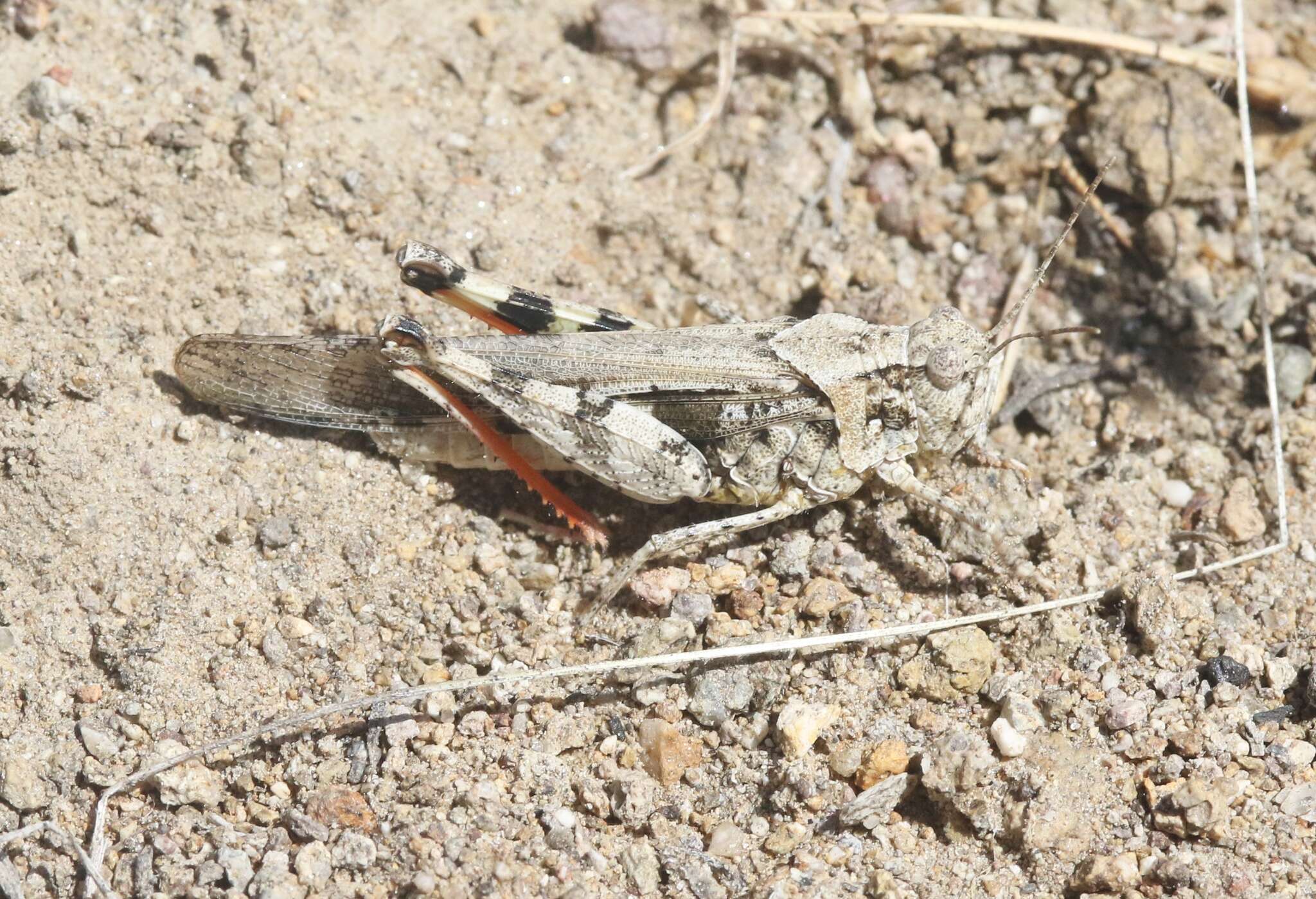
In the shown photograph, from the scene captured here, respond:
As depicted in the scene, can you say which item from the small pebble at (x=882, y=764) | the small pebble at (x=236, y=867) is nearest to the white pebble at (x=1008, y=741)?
the small pebble at (x=882, y=764)

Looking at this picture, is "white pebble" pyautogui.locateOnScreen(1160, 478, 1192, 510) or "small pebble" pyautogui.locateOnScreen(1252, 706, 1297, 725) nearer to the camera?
"small pebble" pyautogui.locateOnScreen(1252, 706, 1297, 725)

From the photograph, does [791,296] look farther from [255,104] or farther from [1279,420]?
[255,104]

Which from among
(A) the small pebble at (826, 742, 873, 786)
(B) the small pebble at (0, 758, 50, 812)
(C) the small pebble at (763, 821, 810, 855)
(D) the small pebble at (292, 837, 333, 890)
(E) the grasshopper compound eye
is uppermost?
(E) the grasshopper compound eye

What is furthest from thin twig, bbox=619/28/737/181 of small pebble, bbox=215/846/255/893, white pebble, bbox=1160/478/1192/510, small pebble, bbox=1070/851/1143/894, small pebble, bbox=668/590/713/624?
small pebble, bbox=1070/851/1143/894

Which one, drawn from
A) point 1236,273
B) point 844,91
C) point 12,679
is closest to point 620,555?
point 12,679

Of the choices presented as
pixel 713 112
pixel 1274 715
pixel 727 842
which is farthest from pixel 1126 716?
pixel 713 112

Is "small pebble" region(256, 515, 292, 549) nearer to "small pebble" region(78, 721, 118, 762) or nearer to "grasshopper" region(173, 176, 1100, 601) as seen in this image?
"grasshopper" region(173, 176, 1100, 601)
